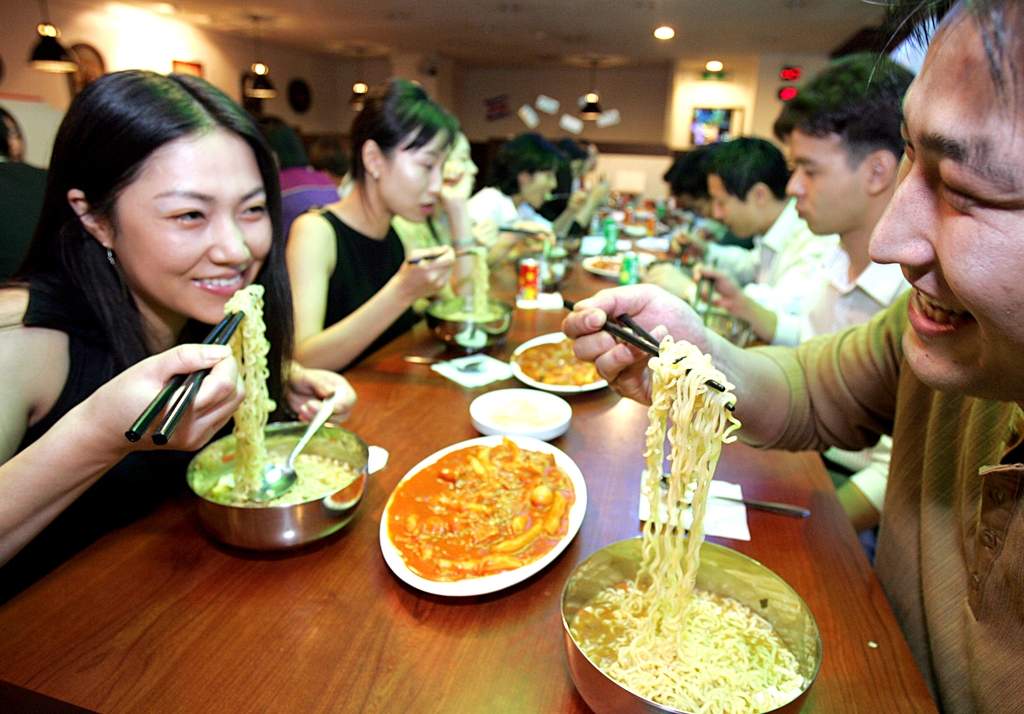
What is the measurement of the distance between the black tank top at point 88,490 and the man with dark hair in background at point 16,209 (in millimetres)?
1205

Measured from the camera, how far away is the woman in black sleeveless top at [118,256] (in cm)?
141

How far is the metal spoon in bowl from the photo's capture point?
Result: 144 cm

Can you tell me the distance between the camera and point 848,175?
273 centimetres

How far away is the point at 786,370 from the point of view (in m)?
1.69

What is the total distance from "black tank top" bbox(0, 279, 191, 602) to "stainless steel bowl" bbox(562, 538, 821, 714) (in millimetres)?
1097

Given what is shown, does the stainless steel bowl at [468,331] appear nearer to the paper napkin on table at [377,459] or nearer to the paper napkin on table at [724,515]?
the paper napkin on table at [377,459]

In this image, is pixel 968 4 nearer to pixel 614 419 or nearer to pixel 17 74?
pixel 614 419

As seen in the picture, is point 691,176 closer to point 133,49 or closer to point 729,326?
point 729,326

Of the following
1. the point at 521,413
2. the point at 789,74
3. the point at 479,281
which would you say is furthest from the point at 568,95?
the point at 521,413

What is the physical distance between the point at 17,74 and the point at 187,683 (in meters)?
13.9

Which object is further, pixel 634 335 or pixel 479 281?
pixel 479 281

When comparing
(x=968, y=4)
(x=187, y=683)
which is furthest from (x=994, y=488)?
(x=187, y=683)

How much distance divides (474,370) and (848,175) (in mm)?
1969

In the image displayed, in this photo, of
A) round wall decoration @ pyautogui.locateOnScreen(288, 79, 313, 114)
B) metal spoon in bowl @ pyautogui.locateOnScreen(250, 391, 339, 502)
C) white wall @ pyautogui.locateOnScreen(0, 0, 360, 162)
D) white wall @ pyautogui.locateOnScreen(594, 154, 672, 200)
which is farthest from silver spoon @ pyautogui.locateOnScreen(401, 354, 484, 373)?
round wall decoration @ pyautogui.locateOnScreen(288, 79, 313, 114)
